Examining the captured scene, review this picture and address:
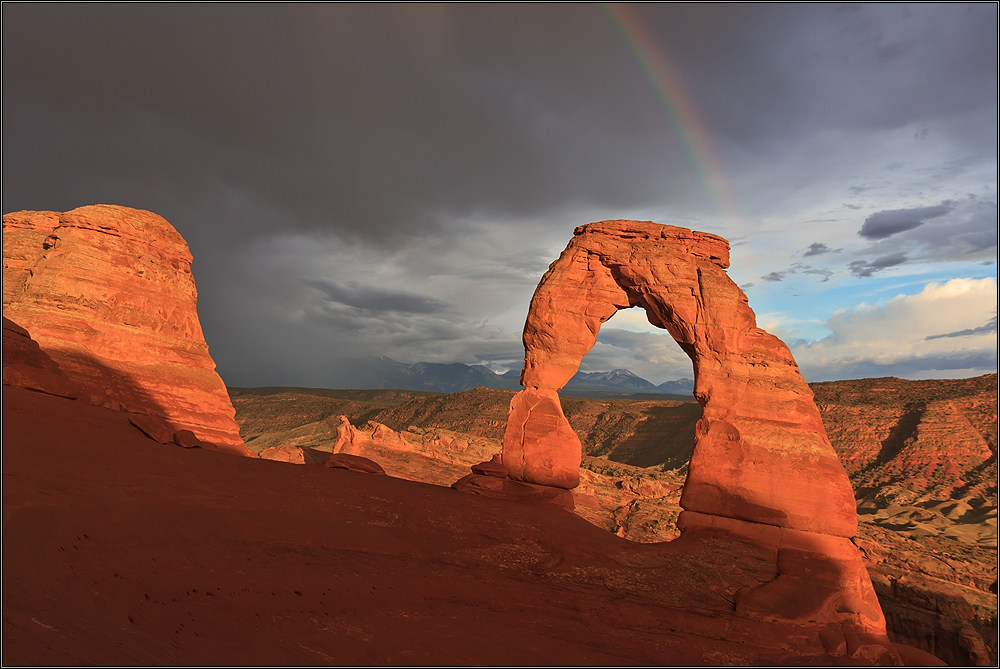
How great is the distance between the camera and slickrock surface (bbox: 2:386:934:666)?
16.2ft

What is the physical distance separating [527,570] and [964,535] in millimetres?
29740

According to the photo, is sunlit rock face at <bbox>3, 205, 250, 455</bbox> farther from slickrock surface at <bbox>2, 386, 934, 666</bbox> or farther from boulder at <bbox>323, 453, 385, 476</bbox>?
slickrock surface at <bbox>2, 386, 934, 666</bbox>

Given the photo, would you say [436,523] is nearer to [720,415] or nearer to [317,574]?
[317,574]

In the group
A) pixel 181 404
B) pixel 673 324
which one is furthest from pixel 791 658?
pixel 181 404

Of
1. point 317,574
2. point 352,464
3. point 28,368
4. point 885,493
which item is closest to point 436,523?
point 317,574

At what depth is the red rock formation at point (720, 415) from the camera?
44.1 feet

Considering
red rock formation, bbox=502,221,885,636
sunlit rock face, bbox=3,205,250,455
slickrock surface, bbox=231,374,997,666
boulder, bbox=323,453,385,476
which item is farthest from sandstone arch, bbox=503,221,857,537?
sunlit rock face, bbox=3,205,250,455

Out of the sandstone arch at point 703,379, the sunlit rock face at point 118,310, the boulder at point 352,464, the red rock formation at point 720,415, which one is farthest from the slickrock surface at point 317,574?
the sunlit rock face at point 118,310

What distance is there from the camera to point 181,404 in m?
26.4

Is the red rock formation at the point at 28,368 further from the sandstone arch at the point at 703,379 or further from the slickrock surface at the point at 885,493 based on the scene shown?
the slickrock surface at the point at 885,493

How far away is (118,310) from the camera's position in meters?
25.4

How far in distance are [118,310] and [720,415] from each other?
2842 centimetres

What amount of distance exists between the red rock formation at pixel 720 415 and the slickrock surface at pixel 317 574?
96 centimetres

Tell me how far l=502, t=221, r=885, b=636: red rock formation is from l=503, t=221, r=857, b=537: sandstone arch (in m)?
0.04
